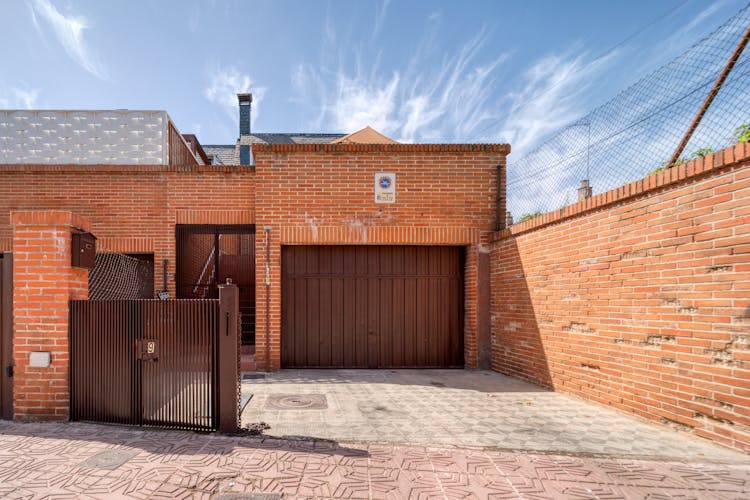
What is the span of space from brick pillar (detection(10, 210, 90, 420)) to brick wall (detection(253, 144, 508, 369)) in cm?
301

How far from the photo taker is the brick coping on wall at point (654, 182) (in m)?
3.21

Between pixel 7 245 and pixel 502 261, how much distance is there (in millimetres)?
8601

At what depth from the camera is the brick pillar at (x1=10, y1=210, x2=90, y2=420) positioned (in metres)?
3.74

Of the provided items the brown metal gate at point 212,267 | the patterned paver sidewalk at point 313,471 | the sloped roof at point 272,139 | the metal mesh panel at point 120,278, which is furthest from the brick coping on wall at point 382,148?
the sloped roof at point 272,139

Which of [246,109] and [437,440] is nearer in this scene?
[437,440]

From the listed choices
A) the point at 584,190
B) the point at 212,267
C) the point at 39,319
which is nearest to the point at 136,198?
the point at 212,267

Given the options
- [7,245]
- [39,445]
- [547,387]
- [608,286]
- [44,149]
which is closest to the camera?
[39,445]

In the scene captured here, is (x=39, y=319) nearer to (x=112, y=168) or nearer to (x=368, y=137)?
(x=112, y=168)

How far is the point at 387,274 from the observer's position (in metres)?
Answer: 7.06

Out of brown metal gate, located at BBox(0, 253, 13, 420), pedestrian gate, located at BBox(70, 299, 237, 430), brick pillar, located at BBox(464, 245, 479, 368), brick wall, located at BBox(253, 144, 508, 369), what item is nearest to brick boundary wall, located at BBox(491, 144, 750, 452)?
brick pillar, located at BBox(464, 245, 479, 368)

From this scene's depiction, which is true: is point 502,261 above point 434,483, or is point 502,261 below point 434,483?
above

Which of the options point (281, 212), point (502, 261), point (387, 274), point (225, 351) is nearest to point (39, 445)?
point (225, 351)

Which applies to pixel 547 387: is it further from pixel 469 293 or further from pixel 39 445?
pixel 39 445

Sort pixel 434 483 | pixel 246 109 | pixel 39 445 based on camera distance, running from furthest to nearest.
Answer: pixel 246 109, pixel 39 445, pixel 434 483
